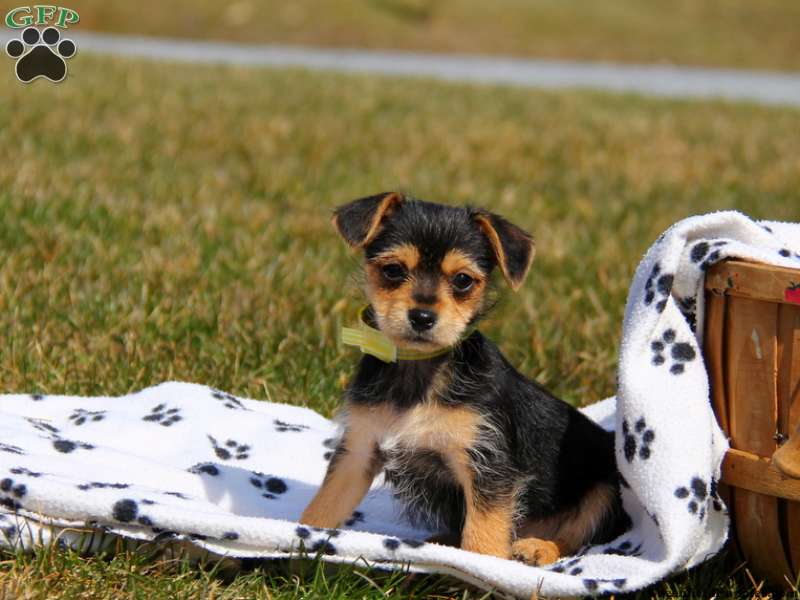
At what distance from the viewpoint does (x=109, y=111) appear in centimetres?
1179

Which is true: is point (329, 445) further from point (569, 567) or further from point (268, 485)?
point (569, 567)

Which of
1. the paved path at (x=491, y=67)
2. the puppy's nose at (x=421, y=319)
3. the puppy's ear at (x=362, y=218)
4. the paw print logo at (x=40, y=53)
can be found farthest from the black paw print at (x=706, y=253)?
the paved path at (x=491, y=67)

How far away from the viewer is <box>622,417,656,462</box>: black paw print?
3.80 meters

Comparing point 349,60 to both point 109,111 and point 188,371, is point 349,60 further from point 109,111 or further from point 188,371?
point 188,371

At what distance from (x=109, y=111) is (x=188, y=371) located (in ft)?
22.1

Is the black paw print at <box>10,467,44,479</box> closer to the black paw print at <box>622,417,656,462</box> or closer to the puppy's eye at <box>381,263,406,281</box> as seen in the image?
the puppy's eye at <box>381,263,406,281</box>

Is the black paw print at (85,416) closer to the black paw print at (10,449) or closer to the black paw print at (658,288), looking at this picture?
the black paw print at (10,449)

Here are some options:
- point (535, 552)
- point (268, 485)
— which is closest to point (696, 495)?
point (535, 552)

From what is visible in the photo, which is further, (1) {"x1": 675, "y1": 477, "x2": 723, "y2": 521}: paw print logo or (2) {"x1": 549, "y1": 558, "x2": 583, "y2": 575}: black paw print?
(2) {"x1": 549, "y1": 558, "x2": 583, "y2": 575}: black paw print

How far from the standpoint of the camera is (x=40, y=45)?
841cm

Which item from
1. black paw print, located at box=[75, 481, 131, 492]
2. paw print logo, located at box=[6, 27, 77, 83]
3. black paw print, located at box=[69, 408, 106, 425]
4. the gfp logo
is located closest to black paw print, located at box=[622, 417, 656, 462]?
black paw print, located at box=[75, 481, 131, 492]

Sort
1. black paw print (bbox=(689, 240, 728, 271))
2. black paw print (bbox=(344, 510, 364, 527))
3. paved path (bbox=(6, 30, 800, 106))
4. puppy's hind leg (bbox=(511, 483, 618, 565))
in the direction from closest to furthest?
1. black paw print (bbox=(689, 240, 728, 271))
2. puppy's hind leg (bbox=(511, 483, 618, 565))
3. black paw print (bbox=(344, 510, 364, 527))
4. paved path (bbox=(6, 30, 800, 106))

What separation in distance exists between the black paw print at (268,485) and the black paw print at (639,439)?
1394 millimetres

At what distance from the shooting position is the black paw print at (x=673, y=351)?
3.81 m
